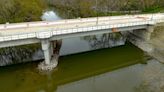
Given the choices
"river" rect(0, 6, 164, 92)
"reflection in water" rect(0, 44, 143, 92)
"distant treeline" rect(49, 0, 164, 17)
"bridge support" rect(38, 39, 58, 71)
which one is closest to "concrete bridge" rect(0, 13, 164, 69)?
"bridge support" rect(38, 39, 58, 71)

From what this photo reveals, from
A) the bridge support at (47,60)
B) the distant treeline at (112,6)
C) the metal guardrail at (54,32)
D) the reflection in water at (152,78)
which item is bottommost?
the reflection in water at (152,78)

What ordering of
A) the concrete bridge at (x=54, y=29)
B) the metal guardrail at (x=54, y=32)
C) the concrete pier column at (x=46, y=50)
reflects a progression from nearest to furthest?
the metal guardrail at (x=54, y=32), the concrete bridge at (x=54, y=29), the concrete pier column at (x=46, y=50)

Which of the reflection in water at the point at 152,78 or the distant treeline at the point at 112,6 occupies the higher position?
the distant treeline at the point at 112,6

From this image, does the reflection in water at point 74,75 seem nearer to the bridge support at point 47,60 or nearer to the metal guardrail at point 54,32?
the bridge support at point 47,60

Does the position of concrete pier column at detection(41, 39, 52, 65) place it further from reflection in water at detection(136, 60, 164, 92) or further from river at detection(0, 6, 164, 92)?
reflection in water at detection(136, 60, 164, 92)

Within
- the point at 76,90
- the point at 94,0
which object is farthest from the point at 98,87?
the point at 94,0

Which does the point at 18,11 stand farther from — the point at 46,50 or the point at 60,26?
the point at 46,50

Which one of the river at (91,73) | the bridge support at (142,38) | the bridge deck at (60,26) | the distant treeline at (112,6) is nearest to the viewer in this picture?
the river at (91,73)

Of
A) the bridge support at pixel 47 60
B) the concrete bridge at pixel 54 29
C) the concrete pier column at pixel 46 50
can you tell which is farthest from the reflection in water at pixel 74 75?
the concrete bridge at pixel 54 29
